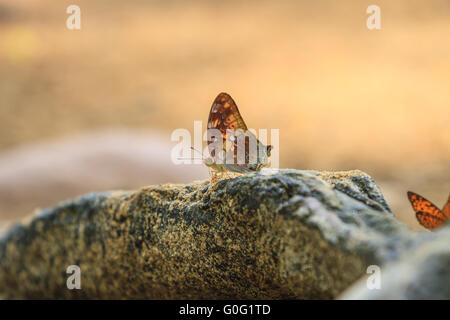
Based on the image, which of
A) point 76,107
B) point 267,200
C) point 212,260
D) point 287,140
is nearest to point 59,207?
point 212,260

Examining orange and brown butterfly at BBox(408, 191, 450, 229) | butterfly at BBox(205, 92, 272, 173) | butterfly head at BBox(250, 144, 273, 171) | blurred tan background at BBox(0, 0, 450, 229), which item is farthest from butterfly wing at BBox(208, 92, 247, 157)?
blurred tan background at BBox(0, 0, 450, 229)

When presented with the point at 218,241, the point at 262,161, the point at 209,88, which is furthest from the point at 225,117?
the point at 209,88

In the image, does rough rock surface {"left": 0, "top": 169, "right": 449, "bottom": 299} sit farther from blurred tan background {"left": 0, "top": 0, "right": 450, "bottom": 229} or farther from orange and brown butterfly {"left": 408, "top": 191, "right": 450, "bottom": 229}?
blurred tan background {"left": 0, "top": 0, "right": 450, "bottom": 229}

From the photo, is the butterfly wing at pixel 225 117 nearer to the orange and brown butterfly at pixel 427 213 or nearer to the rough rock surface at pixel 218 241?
the rough rock surface at pixel 218 241

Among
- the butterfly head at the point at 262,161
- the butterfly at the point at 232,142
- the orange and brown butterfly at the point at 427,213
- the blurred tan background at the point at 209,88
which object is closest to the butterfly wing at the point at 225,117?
the butterfly at the point at 232,142

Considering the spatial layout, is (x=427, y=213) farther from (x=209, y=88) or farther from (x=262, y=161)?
(x=209, y=88)
